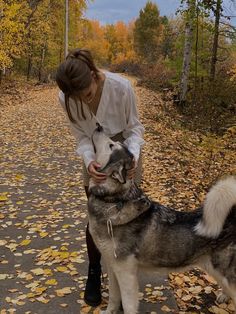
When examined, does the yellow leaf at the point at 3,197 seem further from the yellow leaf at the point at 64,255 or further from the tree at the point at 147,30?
the tree at the point at 147,30

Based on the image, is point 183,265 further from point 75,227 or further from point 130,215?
point 75,227

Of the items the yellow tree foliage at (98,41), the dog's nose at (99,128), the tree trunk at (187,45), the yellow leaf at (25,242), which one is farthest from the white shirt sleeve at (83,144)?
the yellow tree foliage at (98,41)

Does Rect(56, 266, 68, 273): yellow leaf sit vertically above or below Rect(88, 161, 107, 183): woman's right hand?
below

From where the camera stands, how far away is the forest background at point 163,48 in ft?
47.9

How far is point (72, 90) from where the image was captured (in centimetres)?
331

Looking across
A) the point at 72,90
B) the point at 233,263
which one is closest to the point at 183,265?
the point at 233,263

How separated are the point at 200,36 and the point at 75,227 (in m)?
16.0

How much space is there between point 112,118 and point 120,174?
64 centimetres

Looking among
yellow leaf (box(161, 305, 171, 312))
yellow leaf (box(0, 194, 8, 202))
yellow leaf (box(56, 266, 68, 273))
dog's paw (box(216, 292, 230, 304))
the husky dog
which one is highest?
the husky dog

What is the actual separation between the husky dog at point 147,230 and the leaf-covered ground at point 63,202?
0.88 m

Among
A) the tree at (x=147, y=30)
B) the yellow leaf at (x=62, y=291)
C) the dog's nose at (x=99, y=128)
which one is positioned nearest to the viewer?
the dog's nose at (x=99, y=128)

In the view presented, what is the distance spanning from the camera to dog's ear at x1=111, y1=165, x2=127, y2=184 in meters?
3.30

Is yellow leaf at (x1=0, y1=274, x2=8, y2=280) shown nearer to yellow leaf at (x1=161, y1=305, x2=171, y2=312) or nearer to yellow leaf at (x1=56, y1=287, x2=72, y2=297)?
yellow leaf at (x1=56, y1=287, x2=72, y2=297)

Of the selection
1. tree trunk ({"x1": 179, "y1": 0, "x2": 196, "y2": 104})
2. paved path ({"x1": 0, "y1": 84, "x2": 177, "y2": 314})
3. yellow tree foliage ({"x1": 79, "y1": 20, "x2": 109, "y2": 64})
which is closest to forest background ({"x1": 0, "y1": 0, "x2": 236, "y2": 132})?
tree trunk ({"x1": 179, "y1": 0, "x2": 196, "y2": 104})
